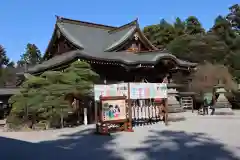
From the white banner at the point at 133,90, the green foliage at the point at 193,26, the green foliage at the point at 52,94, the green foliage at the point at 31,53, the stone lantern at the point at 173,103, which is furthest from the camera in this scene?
the green foliage at the point at 31,53

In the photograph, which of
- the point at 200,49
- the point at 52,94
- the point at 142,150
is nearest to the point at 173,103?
the point at 52,94

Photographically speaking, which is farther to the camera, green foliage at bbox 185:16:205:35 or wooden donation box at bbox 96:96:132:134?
green foliage at bbox 185:16:205:35

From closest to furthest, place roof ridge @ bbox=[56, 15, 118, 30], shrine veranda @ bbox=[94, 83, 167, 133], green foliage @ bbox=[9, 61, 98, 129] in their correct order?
shrine veranda @ bbox=[94, 83, 167, 133], green foliage @ bbox=[9, 61, 98, 129], roof ridge @ bbox=[56, 15, 118, 30]

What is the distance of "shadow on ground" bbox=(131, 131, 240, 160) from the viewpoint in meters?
6.68

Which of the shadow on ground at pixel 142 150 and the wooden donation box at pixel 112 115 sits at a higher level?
the wooden donation box at pixel 112 115

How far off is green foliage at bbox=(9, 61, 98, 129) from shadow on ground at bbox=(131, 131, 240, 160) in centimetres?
516

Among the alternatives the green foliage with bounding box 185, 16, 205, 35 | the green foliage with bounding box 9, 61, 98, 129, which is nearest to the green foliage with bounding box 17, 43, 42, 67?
the green foliage with bounding box 185, 16, 205, 35

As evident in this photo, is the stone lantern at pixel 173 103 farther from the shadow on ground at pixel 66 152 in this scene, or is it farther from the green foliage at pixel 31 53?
the green foliage at pixel 31 53

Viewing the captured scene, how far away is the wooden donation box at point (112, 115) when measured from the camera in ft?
35.9

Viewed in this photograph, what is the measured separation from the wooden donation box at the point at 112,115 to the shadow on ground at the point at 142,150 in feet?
4.15

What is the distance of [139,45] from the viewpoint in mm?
24797

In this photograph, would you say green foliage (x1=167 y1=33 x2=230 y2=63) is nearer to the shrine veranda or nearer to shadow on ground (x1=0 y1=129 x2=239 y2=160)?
the shrine veranda

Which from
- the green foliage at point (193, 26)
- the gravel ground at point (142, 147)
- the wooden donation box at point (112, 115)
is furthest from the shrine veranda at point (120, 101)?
the green foliage at point (193, 26)

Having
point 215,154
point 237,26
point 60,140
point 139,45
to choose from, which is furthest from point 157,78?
point 237,26
